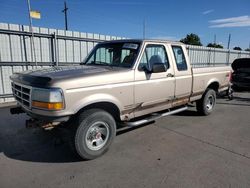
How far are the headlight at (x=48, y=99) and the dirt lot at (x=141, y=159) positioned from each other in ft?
3.44

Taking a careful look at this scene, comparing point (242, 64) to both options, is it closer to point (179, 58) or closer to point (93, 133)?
point (179, 58)

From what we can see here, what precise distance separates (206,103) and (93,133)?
4002 mm

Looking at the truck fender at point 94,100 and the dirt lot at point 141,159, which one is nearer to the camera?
the dirt lot at point 141,159

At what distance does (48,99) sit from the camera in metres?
2.93

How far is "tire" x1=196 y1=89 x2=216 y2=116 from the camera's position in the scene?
239 inches

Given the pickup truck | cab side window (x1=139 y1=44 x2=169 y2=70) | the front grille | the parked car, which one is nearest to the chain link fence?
the pickup truck

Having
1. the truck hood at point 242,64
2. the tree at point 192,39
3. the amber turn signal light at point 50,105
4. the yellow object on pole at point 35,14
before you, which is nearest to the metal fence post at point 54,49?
the yellow object on pole at point 35,14

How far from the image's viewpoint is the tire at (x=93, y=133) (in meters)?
3.34

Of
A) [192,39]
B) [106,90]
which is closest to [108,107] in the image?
[106,90]

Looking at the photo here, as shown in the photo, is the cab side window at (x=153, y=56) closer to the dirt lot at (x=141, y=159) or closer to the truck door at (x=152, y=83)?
the truck door at (x=152, y=83)

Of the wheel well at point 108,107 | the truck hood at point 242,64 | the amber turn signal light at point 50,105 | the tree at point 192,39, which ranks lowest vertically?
the wheel well at point 108,107

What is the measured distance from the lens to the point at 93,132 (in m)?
3.59

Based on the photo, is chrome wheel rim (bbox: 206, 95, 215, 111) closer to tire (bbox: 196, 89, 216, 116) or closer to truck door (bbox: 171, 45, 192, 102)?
tire (bbox: 196, 89, 216, 116)

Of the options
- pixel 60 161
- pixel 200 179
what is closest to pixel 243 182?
pixel 200 179
